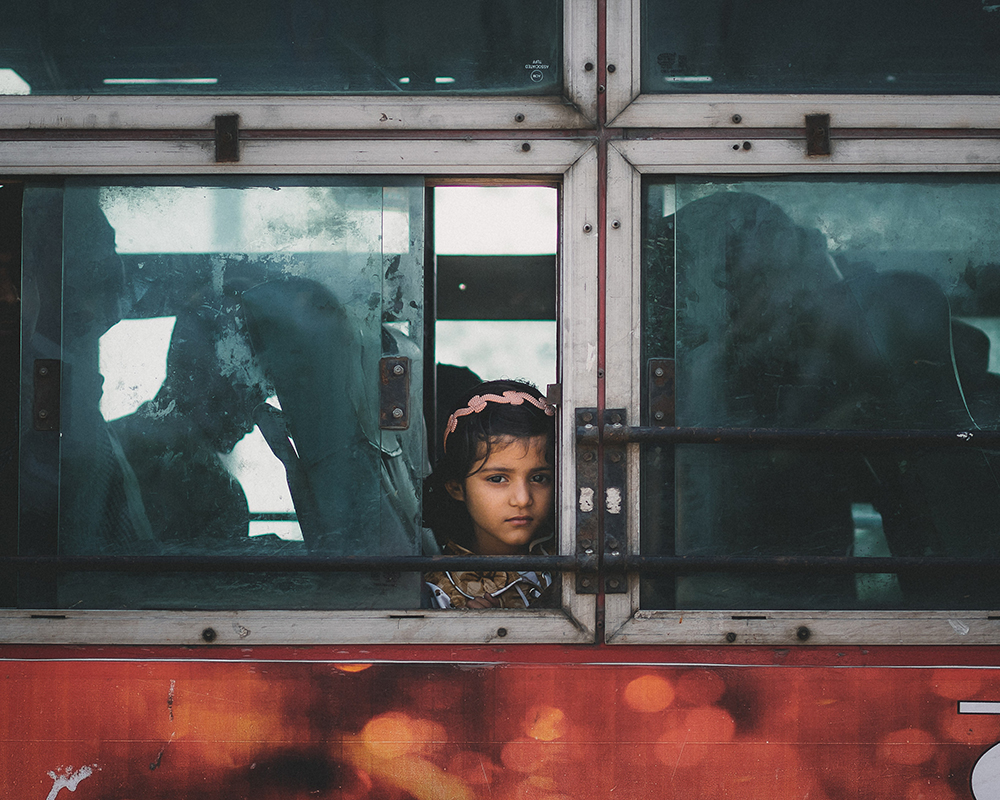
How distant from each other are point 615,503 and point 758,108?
86 centimetres

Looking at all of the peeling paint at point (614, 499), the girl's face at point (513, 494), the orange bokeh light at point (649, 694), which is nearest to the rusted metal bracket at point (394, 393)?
the girl's face at point (513, 494)

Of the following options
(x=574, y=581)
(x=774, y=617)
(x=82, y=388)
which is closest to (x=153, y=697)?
(x=82, y=388)

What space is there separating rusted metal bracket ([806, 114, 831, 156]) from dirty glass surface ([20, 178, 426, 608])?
806 millimetres

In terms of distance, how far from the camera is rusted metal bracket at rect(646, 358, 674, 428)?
133cm

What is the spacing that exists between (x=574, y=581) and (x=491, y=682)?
25 cm

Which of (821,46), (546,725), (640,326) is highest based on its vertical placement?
(821,46)

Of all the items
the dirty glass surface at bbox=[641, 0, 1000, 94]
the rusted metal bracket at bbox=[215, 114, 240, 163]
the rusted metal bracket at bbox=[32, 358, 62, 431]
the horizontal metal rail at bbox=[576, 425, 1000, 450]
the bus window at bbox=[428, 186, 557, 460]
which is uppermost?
the dirty glass surface at bbox=[641, 0, 1000, 94]

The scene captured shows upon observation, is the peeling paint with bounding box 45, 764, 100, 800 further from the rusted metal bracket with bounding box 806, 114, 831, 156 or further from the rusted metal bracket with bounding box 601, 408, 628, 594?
the rusted metal bracket with bounding box 806, 114, 831, 156

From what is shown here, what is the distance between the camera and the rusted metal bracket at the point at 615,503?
51.6 inches

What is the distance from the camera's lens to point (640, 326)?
4.40ft

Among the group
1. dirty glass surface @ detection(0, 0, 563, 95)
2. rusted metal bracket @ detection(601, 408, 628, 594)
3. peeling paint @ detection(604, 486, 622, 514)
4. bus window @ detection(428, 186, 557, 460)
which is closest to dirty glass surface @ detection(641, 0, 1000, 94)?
dirty glass surface @ detection(0, 0, 563, 95)

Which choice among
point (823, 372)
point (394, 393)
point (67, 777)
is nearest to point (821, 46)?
A: point (823, 372)

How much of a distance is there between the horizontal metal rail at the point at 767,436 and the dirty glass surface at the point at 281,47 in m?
0.73

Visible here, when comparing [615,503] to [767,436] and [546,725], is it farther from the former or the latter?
[546,725]
